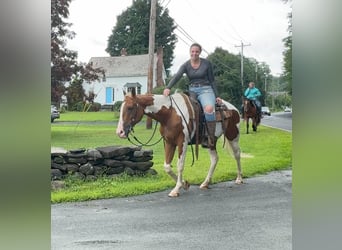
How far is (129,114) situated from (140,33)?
727 millimetres

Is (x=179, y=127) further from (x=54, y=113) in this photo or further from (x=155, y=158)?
(x=54, y=113)

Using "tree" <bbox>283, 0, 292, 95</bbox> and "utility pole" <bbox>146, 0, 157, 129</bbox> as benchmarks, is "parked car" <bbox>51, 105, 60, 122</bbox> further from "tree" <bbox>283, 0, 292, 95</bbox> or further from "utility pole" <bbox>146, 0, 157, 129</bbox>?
"tree" <bbox>283, 0, 292, 95</bbox>

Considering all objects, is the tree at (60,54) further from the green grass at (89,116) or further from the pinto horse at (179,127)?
the pinto horse at (179,127)

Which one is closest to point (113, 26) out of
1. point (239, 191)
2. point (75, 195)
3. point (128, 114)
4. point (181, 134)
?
point (128, 114)

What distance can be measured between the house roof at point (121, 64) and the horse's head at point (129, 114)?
21cm

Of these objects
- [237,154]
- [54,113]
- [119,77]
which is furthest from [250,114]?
[54,113]

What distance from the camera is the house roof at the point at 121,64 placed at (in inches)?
181

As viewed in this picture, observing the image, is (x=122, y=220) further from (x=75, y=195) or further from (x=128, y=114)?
(x=128, y=114)

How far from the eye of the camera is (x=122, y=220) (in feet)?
14.6

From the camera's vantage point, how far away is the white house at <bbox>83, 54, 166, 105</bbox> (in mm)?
4543

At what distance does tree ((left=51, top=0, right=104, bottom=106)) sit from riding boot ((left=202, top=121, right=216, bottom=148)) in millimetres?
1241

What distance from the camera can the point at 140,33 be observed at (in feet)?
A: 15.3

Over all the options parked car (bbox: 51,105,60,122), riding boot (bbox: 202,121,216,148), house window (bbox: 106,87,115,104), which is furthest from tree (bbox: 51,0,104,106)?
riding boot (bbox: 202,121,216,148)
